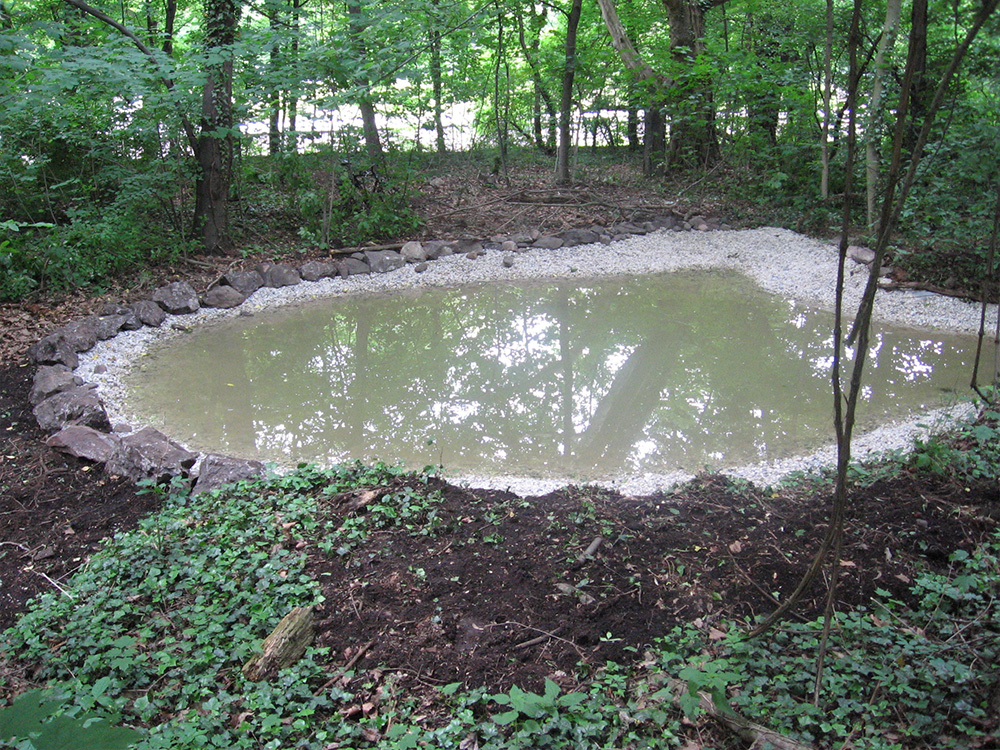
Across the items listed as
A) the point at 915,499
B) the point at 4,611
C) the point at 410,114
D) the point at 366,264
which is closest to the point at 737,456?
the point at 915,499

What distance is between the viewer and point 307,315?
7.45 meters

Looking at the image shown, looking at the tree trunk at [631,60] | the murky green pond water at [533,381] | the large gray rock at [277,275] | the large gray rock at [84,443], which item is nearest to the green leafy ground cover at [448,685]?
the large gray rock at [84,443]

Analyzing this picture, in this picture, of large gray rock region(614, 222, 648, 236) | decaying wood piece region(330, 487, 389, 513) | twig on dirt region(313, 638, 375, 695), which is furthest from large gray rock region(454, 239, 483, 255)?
twig on dirt region(313, 638, 375, 695)

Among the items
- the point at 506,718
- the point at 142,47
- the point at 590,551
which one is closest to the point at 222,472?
the point at 590,551

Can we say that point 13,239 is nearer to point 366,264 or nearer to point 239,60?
point 239,60

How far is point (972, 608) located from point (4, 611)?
3.69 metres

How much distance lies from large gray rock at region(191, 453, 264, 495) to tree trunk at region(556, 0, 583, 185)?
8385 millimetres

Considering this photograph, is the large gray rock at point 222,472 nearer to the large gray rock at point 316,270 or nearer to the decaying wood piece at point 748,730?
the decaying wood piece at point 748,730

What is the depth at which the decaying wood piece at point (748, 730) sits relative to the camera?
74.0 inches

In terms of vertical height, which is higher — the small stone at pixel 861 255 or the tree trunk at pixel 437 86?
the tree trunk at pixel 437 86

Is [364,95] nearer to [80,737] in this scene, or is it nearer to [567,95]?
[567,95]

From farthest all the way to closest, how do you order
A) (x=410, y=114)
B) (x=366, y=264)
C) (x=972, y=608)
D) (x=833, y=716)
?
(x=410, y=114), (x=366, y=264), (x=972, y=608), (x=833, y=716)

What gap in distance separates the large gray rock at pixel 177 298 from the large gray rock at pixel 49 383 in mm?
1736

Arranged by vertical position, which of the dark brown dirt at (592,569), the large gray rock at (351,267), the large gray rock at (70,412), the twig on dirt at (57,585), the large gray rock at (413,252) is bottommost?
the twig on dirt at (57,585)
